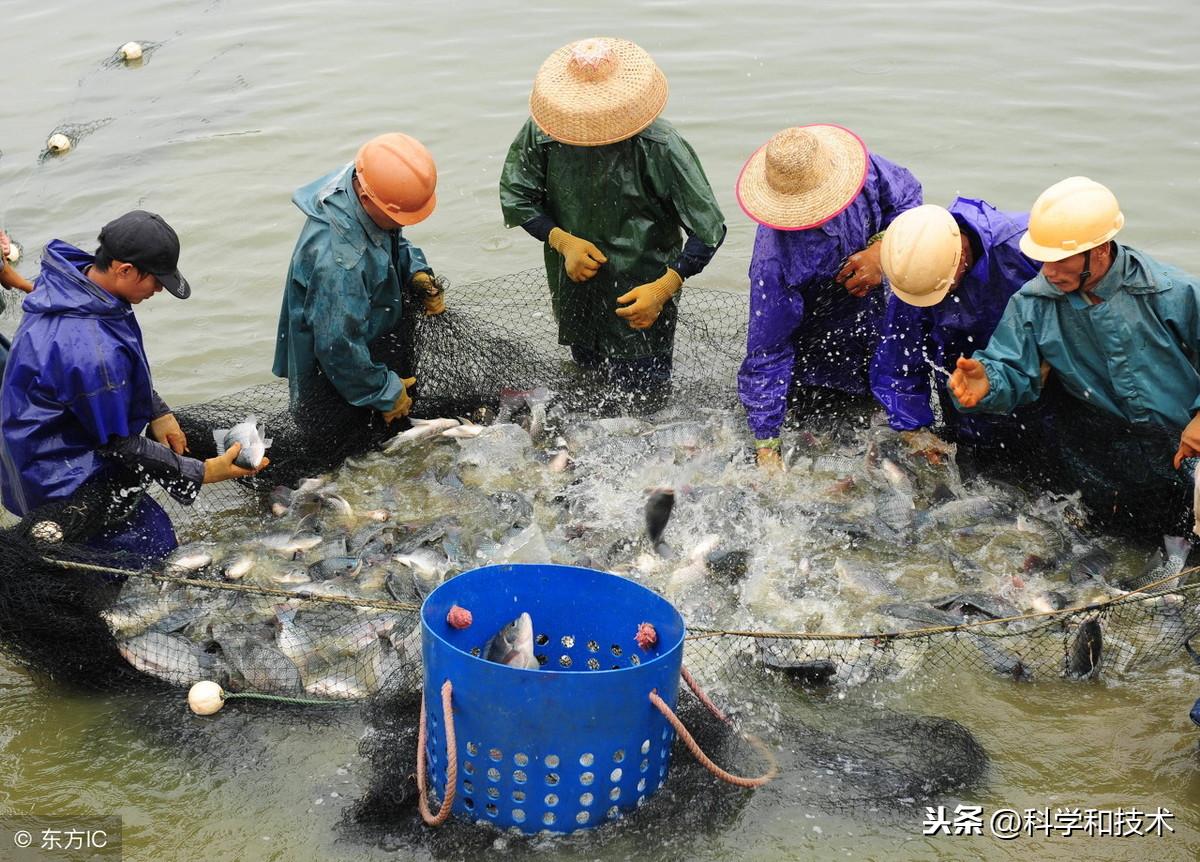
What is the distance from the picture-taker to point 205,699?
429 centimetres

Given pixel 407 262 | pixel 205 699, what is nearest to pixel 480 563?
pixel 205 699

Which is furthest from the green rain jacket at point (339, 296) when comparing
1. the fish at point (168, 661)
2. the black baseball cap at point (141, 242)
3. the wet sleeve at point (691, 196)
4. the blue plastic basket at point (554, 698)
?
the blue plastic basket at point (554, 698)

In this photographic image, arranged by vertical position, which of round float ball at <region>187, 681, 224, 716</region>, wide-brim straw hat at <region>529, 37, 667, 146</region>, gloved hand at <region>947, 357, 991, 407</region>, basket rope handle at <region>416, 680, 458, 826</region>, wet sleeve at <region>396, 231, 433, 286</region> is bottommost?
round float ball at <region>187, 681, 224, 716</region>

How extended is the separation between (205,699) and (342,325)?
1845mm

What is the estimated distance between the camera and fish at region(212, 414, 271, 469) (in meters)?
5.06

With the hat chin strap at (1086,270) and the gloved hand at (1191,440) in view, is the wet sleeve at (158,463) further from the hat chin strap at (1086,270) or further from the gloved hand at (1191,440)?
the gloved hand at (1191,440)

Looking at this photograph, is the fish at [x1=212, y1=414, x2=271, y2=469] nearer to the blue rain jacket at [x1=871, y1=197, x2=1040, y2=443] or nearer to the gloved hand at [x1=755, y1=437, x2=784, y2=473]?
the gloved hand at [x1=755, y1=437, x2=784, y2=473]

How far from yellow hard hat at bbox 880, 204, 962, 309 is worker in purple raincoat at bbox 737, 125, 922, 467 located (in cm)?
38

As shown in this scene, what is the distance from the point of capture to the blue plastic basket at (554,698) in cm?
334

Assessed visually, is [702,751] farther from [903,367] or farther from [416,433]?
[416,433]

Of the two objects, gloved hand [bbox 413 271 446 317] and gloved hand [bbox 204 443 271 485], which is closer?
gloved hand [bbox 204 443 271 485]

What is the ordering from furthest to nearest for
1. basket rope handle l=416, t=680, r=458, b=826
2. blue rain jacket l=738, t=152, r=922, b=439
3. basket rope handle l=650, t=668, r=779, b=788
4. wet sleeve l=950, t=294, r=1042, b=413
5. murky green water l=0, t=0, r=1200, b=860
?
blue rain jacket l=738, t=152, r=922, b=439 → wet sleeve l=950, t=294, r=1042, b=413 → murky green water l=0, t=0, r=1200, b=860 → basket rope handle l=650, t=668, r=779, b=788 → basket rope handle l=416, t=680, r=458, b=826

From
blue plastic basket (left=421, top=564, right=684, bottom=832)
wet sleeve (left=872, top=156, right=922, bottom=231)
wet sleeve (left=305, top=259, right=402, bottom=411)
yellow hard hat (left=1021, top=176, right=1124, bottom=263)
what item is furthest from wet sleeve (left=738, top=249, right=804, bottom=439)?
blue plastic basket (left=421, top=564, right=684, bottom=832)

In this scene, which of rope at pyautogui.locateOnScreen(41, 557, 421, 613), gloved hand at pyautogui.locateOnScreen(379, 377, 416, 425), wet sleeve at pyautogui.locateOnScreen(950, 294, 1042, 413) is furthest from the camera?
gloved hand at pyautogui.locateOnScreen(379, 377, 416, 425)
